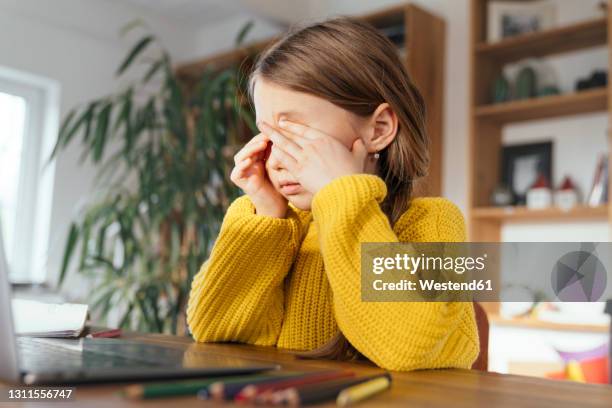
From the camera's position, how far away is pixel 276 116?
3.21 ft

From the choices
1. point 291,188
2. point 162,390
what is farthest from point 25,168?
point 162,390

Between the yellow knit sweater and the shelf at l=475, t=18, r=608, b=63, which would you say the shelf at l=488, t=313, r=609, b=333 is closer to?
the shelf at l=475, t=18, r=608, b=63

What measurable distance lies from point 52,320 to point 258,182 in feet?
1.21

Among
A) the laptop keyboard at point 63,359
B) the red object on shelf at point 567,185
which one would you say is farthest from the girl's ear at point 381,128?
the red object on shelf at point 567,185

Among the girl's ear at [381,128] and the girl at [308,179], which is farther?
the girl's ear at [381,128]

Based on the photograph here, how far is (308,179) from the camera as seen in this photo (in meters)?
0.87

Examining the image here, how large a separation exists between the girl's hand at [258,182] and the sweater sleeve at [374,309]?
25 cm

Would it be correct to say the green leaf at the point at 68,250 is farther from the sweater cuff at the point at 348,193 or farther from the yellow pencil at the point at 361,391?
the yellow pencil at the point at 361,391

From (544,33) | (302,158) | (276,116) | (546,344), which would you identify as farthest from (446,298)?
(544,33)

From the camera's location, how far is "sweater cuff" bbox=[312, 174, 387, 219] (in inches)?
30.7

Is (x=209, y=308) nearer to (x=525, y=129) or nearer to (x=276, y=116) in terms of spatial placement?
(x=276, y=116)

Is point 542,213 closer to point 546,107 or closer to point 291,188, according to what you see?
point 546,107

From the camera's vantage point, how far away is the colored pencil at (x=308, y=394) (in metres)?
0.42

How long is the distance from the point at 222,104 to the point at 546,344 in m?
1.61
